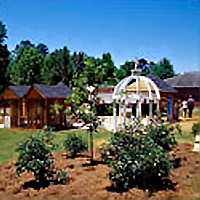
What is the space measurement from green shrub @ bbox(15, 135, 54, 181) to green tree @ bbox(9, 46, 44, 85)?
12527 mm

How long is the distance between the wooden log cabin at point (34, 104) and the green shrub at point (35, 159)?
8019 mm

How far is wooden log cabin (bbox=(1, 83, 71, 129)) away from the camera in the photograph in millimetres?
13625

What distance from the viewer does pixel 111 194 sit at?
4.27 metres

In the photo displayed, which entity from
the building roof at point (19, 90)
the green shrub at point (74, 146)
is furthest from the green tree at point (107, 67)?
the building roof at point (19, 90)

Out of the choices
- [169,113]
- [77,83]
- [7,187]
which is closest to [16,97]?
[169,113]

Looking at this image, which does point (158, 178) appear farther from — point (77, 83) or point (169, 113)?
point (169, 113)

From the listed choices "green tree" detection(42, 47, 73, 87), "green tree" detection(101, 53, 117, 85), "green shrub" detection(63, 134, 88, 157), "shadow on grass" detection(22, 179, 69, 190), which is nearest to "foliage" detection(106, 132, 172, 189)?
"shadow on grass" detection(22, 179, 69, 190)

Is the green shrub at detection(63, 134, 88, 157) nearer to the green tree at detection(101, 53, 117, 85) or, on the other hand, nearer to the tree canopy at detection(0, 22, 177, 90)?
the green tree at detection(101, 53, 117, 85)

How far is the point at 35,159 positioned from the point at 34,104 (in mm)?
9468

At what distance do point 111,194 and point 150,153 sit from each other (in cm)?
80

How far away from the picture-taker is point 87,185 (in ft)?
15.6

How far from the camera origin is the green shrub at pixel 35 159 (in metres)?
4.80

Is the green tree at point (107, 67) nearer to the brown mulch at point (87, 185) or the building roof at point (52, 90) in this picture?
the brown mulch at point (87, 185)

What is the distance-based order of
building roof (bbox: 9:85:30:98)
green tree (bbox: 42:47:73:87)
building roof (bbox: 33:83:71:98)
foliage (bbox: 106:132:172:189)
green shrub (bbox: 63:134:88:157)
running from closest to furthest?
foliage (bbox: 106:132:172:189), green shrub (bbox: 63:134:88:157), building roof (bbox: 33:83:71:98), building roof (bbox: 9:85:30:98), green tree (bbox: 42:47:73:87)
